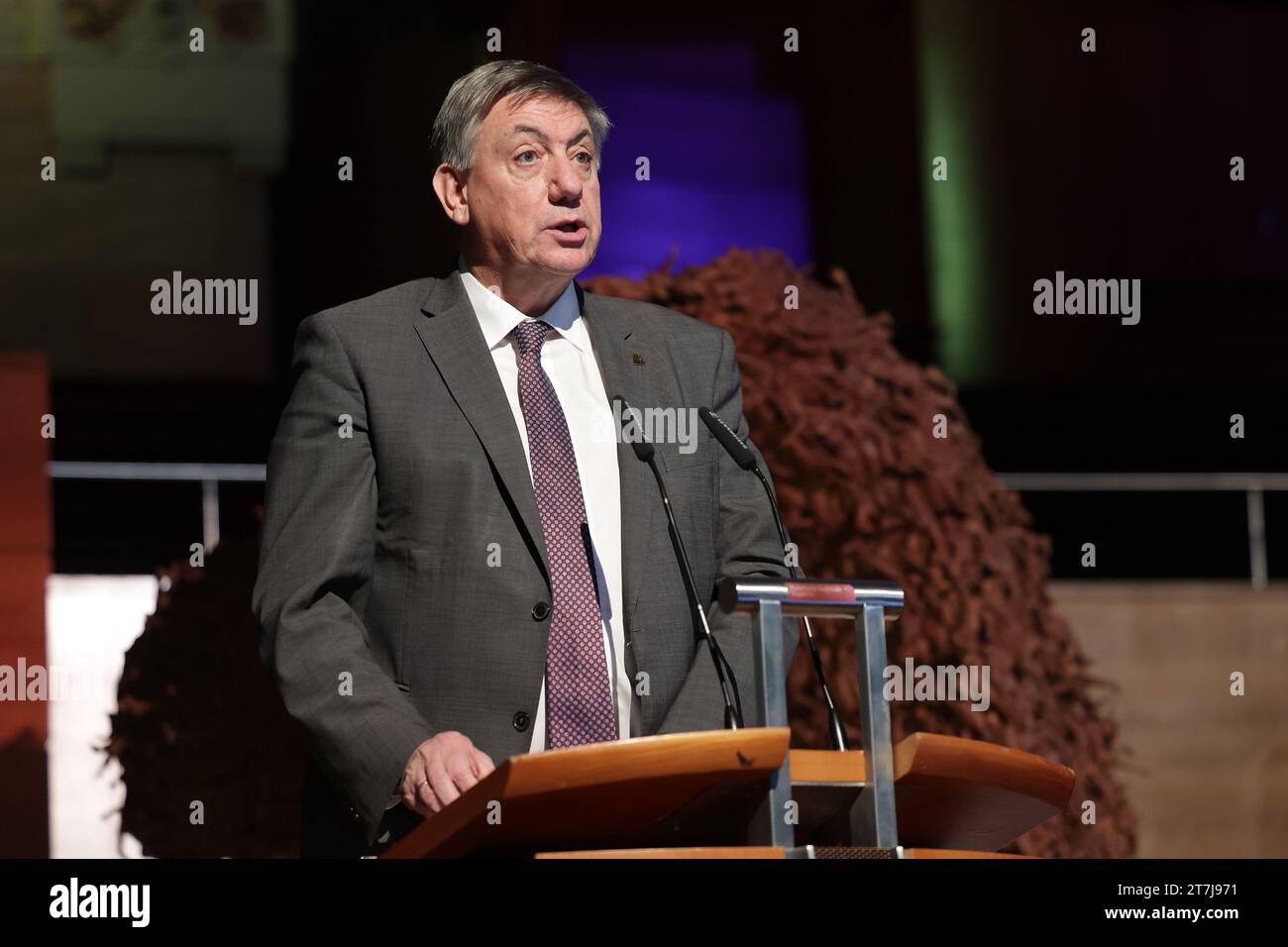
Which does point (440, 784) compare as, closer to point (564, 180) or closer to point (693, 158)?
point (564, 180)

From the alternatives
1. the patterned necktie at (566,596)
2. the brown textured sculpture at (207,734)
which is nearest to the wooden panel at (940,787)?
the patterned necktie at (566,596)

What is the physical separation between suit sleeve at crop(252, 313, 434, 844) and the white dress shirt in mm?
240

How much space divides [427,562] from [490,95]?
81 centimetres

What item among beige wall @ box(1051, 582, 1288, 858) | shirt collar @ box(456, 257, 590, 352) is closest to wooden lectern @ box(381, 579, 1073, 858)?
shirt collar @ box(456, 257, 590, 352)

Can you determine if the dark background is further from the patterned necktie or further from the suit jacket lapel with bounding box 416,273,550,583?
the patterned necktie

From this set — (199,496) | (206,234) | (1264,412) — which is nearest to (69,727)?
(199,496)

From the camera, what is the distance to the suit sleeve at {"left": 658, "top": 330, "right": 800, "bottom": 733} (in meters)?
2.49

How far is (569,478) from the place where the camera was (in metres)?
2.64

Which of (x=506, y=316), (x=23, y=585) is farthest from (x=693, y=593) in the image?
(x=23, y=585)

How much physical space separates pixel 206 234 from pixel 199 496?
986 mm

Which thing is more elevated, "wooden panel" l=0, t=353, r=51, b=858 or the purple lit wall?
the purple lit wall

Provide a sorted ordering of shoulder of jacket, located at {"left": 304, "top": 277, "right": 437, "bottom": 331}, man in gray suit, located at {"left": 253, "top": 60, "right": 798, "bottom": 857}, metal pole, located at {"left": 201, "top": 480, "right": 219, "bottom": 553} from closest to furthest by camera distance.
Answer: man in gray suit, located at {"left": 253, "top": 60, "right": 798, "bottom": 857}
shoulder of jacket, located at {"left": 304, "top": 277, "right": 437, "bottom": 331}
metal pole, located at {"left": 201, "top": 480, "right": 219, "bottom": 553}

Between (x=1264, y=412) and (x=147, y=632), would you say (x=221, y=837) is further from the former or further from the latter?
(x=1264, y=412)

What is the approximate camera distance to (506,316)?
284 centimetres
